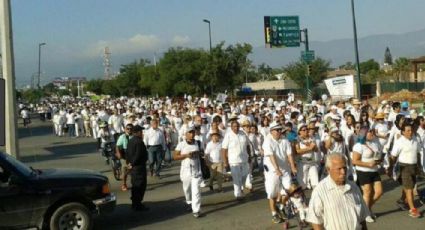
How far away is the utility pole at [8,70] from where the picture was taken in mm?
10852

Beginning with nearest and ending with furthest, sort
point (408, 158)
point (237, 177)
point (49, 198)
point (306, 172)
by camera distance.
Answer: point (49, 198) < point (408, 158) < point (306, 172) < point (237, 177)

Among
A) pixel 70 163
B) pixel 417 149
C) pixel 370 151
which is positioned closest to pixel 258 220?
pixel 370 151

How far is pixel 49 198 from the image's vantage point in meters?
8.15

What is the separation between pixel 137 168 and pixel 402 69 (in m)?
63.6

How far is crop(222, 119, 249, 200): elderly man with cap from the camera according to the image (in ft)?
35.4

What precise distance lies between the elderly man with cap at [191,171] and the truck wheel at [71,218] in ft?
6.15

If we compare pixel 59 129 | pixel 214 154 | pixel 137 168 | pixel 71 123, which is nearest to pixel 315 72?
pixel 59 129

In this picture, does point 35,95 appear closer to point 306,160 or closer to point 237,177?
point 237,177

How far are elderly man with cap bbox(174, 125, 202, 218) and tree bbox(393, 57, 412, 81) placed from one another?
59715mm

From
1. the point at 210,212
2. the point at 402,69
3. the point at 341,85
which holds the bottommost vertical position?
the point at 210,212

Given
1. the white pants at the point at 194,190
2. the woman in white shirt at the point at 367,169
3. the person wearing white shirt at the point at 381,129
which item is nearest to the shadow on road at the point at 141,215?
the white pants at the point at 194,190

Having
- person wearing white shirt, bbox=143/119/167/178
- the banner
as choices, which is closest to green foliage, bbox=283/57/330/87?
the banner

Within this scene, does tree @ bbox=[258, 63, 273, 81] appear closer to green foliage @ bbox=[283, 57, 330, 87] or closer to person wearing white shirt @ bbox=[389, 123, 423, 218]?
green foliage @ bbox=[283, 57, 330, 87]

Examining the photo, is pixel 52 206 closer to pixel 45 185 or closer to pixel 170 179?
pixel 45 185
